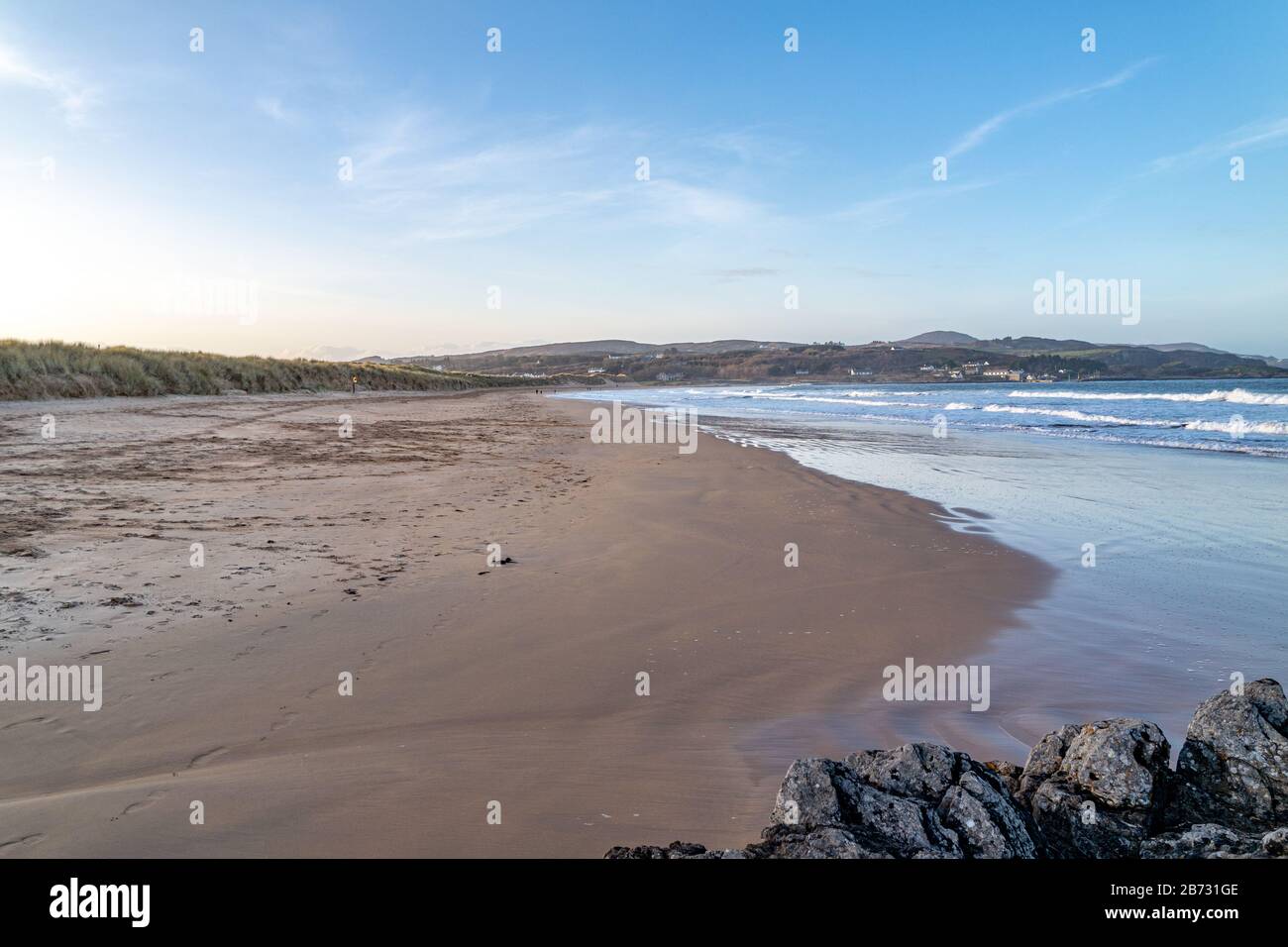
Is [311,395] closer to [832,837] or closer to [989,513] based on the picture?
[989,513]

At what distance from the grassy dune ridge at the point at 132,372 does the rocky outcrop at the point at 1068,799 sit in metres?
27.9

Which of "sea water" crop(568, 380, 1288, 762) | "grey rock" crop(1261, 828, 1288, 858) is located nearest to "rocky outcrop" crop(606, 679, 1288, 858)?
"grey rock" crop(1261, 828, 1288, 858)

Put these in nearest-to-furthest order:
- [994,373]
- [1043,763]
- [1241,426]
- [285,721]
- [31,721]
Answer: [1043,763] < [31,721] < [285,721] < [1241,426] < [994,373]

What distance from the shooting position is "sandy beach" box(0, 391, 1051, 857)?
9.18 ft

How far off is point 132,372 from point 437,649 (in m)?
30.3

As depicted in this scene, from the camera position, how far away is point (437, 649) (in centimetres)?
462

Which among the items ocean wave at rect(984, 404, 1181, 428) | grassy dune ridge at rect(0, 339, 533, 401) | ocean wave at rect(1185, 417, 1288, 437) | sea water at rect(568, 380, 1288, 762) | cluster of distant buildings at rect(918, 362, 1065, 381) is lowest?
sea water at rect(568, 380, 1288, 762)

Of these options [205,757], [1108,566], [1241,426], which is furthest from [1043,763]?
[1241,426]

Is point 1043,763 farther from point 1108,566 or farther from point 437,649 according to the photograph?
point 1108,566

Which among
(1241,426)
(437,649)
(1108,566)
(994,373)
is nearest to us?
(437,649)

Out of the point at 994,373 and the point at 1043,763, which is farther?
the point at 994,373

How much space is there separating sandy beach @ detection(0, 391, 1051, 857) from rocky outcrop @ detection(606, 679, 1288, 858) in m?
0.60

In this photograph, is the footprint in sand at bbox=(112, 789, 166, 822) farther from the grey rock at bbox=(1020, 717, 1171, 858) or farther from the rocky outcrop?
the grey rock at bbox=(1020, 717, 1171, 858)

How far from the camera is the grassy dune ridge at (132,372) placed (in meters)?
23.1
